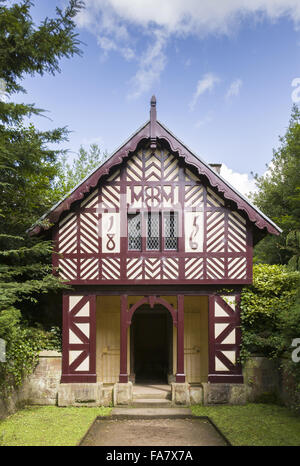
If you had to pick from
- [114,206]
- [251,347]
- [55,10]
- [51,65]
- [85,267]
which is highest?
[55,10]

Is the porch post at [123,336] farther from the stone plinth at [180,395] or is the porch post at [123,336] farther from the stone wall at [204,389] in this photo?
the stone plinth at [180,395]

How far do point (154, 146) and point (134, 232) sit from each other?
2585mm

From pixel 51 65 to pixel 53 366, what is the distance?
8413 millimetres

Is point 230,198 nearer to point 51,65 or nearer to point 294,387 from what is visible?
point 294,387

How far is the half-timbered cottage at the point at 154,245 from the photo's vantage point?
11.3 metres

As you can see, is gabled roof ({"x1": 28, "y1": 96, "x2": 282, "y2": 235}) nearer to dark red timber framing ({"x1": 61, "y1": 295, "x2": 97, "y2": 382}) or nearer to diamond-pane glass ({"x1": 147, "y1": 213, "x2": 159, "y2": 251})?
diamond-pane glass ({"x1": 147, "y1": 213, "x2": 159, "y2": 251})

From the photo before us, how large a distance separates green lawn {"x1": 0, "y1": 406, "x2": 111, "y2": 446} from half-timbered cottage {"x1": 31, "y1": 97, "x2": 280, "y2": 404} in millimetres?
918

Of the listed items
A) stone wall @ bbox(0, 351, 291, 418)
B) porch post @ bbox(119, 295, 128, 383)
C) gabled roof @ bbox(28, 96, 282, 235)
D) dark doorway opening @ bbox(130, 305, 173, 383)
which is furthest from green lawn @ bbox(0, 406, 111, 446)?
gabled roof @ bbox(28, 96, 282, 235)

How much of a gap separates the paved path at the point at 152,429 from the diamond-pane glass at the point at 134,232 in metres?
4.50

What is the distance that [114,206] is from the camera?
11.6 metres

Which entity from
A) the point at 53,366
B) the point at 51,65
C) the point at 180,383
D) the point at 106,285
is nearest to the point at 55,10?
the point at 51,65

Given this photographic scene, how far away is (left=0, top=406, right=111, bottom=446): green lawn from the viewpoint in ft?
25.8

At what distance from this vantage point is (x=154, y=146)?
11.5 meters

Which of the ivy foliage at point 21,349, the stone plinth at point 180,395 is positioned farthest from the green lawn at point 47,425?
the stone plinth at point 180,395
